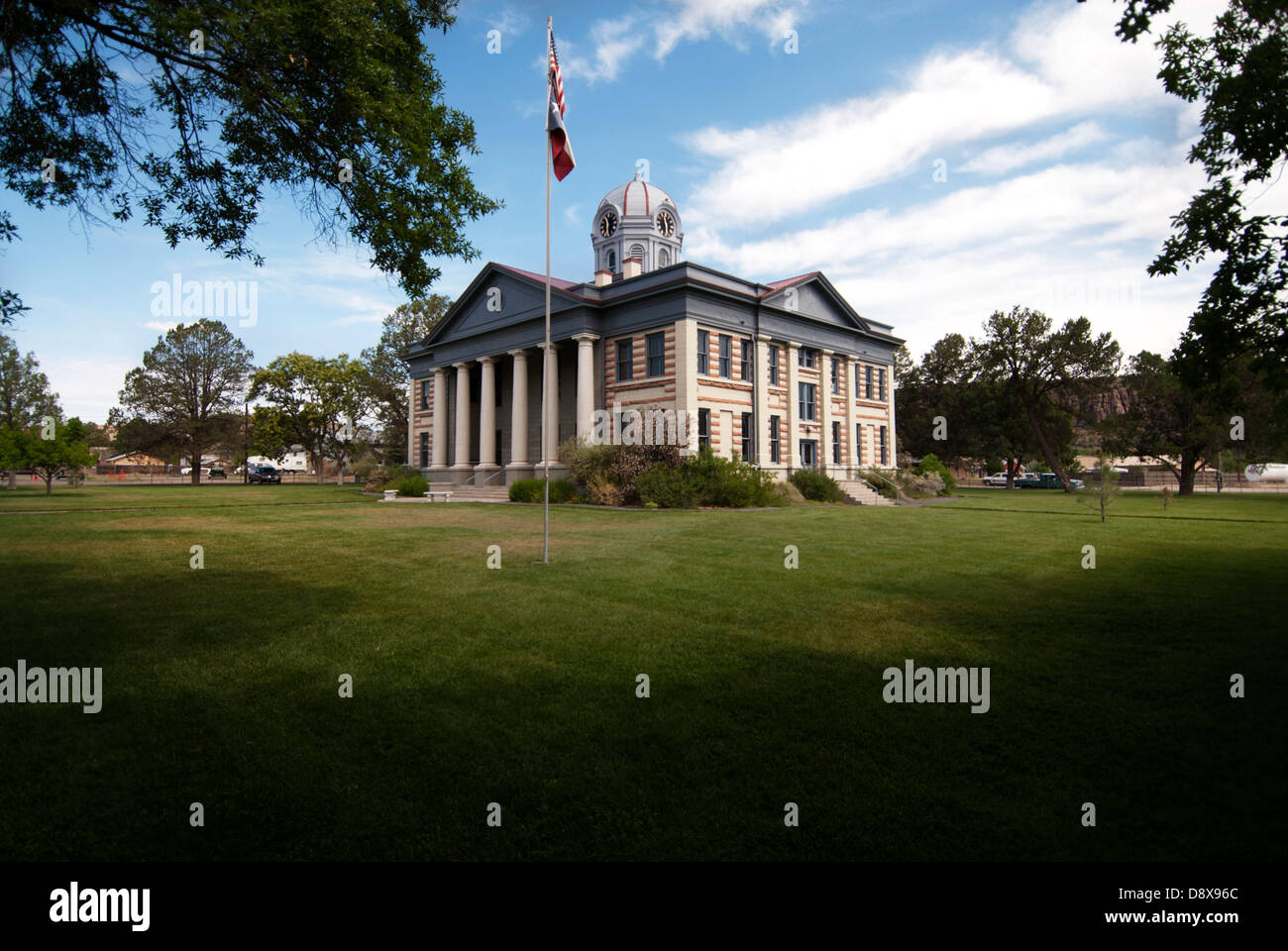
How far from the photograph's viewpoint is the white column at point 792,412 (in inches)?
1436

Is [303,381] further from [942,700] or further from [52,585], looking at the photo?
[942,700]

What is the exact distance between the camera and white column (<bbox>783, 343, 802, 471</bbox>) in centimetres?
3647

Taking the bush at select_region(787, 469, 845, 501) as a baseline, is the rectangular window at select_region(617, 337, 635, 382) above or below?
above

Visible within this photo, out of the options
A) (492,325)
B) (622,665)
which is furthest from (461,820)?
(492,325)

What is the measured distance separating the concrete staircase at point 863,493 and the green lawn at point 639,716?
23307 millimetres

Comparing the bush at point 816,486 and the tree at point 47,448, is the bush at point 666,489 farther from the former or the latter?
the tree at point 47,448

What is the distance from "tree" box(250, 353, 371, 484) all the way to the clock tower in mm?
27430

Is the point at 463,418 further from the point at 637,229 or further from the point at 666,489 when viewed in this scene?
the point at 666,489

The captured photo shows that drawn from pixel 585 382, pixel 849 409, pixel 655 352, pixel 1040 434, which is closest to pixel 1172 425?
pixel 1040 434

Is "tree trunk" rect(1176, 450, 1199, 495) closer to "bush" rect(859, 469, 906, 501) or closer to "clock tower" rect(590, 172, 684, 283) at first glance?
"bush" rect(859, 469, 906, 501)

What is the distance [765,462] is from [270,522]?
76.3 feet

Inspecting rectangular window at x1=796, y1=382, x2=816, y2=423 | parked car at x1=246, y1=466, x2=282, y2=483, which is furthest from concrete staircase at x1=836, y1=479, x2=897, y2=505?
parked car at x1=246, y1=466, x2=282, y2=483

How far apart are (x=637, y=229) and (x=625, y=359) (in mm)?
13147

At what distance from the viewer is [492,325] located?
128 feet
